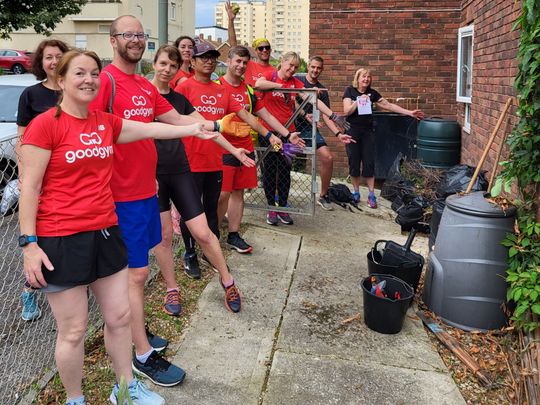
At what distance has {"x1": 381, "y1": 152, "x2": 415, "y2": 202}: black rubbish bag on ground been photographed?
6673 mm

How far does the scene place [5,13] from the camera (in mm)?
17609

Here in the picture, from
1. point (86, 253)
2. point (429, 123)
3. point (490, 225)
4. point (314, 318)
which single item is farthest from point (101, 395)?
point (429, 123)

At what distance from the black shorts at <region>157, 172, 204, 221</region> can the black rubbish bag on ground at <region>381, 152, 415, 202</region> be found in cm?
377

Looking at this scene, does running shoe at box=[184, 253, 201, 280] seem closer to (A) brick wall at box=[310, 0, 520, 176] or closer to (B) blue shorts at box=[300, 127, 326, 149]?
(B) blue shorts at box=[300, 127, 326, 149]

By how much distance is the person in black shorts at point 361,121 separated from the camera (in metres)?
6.48

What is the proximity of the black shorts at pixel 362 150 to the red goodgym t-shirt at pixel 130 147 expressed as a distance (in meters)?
4.19

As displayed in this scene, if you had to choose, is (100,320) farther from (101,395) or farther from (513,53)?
(513,53)

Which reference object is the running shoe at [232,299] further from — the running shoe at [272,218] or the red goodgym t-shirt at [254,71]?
the red goodgym t-shirt at [254,71]

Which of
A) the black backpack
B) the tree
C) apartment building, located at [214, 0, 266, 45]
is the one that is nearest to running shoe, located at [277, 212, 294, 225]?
the black backpack

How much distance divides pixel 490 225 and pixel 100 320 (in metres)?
2.77

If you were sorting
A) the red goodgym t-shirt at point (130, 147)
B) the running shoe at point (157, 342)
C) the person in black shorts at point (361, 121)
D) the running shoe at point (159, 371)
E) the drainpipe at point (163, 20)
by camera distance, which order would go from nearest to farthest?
the red goodgym t-shirt at point (130, 147) → the running shoe at point (159, 371) → the running shoe at point (157, 342) → the person in black shorts at point (361, 121) → the drainpipe at point (163, 20)

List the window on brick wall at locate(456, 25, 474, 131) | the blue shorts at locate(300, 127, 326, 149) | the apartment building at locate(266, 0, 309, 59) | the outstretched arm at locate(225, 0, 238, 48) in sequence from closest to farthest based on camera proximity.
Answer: the blue shorts at locate(300, 127, 326, 149) < the outstretched arm at locate(225, 0, 238, 48) < the window on brick wall at locate(456, 25, 474, 131) < the apartment building at locate(266, 0, 309, 59)

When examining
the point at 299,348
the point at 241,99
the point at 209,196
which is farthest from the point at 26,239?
the point at 241,99

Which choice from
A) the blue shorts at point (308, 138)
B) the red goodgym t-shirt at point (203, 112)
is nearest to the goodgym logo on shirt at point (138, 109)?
the red goodgym t-shirt at point (203, 112)
